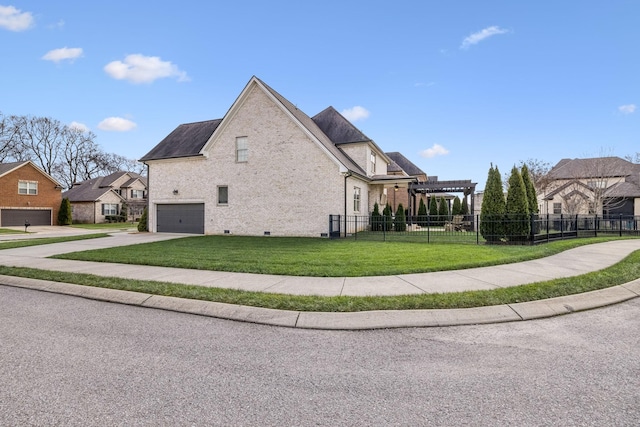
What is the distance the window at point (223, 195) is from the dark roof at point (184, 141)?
3.04m

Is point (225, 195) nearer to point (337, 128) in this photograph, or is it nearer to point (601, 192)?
point (337, 128)

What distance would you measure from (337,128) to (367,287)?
62.9 feet

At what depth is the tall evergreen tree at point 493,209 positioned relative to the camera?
1354 cm

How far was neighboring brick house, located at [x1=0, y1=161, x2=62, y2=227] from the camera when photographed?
3338 cm

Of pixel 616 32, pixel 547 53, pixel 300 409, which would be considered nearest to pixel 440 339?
pixel 300 409

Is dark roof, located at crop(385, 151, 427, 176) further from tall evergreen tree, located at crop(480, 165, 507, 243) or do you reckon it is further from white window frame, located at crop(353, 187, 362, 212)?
tall evergreen tree, located at crop(480, 165, 507, 243)

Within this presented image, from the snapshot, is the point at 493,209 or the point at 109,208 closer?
the point at 493,209

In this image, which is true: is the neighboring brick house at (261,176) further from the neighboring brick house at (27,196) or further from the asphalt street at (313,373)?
the neighboring brick house at (27,196)

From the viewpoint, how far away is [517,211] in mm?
13414

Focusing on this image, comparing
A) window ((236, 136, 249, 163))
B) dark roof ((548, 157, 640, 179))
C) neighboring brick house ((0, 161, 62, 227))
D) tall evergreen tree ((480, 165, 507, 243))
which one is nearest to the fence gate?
window ((236, 136, 249, 163))

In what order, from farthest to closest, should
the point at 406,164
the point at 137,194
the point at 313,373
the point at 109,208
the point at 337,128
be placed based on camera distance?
1. the point at 137,194
2. the point at 109,208
3. the point at 406,164
4. the point at 337,128
5. the point at 313,373

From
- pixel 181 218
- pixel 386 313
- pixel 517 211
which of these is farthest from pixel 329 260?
pixel 181 218

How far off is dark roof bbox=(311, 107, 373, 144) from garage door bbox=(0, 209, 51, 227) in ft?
110

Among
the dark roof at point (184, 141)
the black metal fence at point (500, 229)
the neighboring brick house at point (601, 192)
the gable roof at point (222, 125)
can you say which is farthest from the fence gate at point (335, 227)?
the neighboring brick house at point (601, 192)
